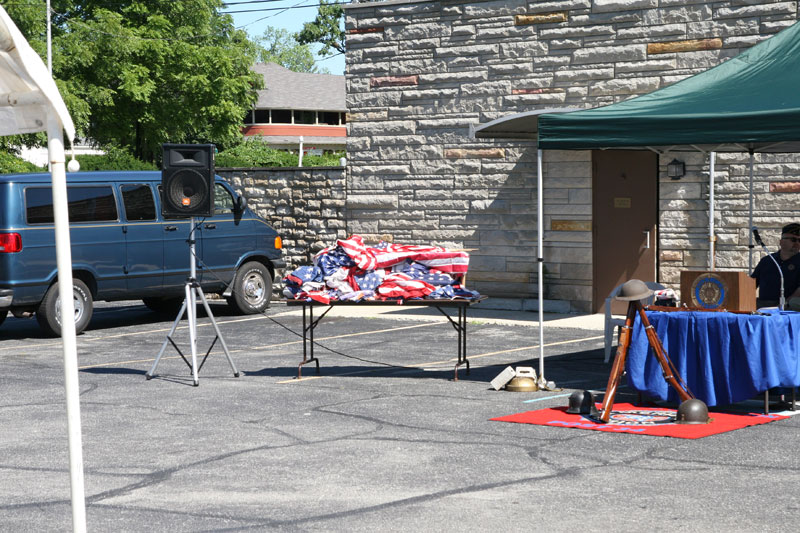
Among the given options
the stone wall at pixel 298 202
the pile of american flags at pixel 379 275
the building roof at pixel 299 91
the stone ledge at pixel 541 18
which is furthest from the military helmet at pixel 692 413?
the building roof at pixel 299 91

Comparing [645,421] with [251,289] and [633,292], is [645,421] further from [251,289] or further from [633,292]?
[251,289]

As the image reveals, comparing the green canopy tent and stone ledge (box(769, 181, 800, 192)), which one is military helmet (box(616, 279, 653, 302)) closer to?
the green canopy tent

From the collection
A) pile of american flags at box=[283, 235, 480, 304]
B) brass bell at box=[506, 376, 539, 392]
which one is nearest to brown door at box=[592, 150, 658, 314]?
pile of american flags at box=[283, 235, 480, 304]

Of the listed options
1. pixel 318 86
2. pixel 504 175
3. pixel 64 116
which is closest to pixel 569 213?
pixel 504 175

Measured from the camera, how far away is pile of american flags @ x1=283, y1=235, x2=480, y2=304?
1108 cm

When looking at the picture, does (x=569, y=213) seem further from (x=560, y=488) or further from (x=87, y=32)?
(x=87, y=32)

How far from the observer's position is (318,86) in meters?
75.4

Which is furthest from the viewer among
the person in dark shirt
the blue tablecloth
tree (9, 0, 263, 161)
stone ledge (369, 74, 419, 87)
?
tree (9, 0, 263, 161)

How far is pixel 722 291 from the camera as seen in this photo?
9.52m

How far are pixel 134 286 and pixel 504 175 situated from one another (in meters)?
5.69

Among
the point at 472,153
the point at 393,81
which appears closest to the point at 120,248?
the point at 393,81

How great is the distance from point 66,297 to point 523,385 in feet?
22.8

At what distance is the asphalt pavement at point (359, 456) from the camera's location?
6055mm

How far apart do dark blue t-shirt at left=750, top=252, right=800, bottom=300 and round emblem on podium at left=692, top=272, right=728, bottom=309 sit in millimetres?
2214
